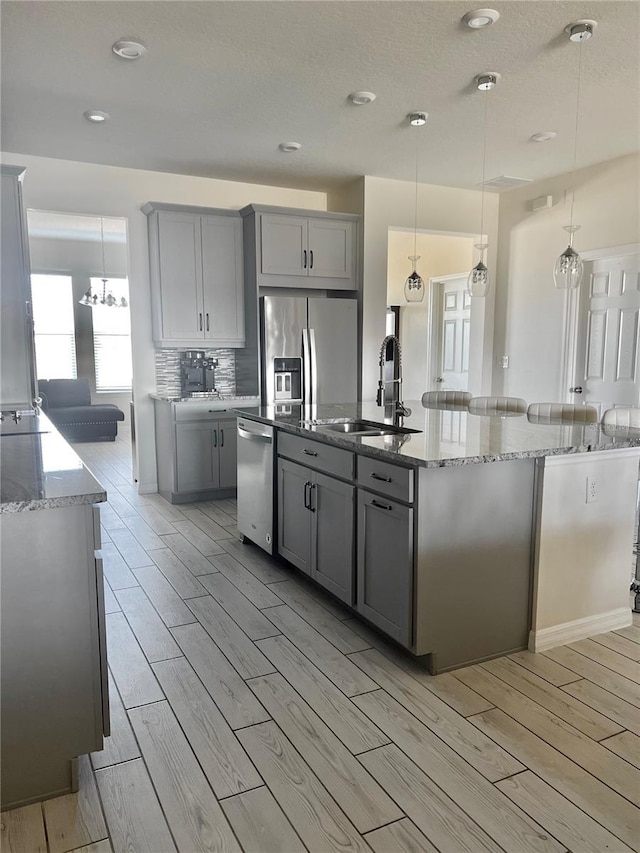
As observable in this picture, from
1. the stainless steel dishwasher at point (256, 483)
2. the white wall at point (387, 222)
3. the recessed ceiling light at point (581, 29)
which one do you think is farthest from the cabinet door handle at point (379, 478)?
the white wall at point (387, 222)

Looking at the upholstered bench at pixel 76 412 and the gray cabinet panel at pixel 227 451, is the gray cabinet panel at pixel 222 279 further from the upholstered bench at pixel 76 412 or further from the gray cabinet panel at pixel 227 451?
the upholstered bench at pixel 76 412

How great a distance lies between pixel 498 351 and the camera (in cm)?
648

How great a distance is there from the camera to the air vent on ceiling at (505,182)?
5.75 metres

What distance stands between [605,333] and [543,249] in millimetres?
1121

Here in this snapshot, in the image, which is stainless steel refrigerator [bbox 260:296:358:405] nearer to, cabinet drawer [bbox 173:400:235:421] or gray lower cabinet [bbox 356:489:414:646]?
cabinet drawer [bbox 173:400:235:421]

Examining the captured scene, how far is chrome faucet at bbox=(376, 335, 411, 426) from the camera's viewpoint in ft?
11.8

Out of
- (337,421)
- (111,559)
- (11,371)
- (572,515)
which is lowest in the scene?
(111,559)

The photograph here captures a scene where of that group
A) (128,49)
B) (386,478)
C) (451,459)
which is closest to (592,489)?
(451,459)

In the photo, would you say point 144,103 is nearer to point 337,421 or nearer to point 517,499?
point 337,421

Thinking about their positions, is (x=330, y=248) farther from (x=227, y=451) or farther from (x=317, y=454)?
(x=317, y=454)

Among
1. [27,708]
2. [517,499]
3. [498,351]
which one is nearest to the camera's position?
[27,708]

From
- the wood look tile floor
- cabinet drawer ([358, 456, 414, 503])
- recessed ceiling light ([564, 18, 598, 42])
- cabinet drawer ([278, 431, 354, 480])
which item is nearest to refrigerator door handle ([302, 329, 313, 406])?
cabinet drawer ([278, 431, 354, 480])

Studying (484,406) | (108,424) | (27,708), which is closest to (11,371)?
(27,708)

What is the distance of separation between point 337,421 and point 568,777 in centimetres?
207
